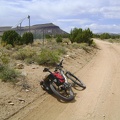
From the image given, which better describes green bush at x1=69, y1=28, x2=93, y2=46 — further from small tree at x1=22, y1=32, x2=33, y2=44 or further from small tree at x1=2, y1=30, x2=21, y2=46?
small tree at x1=2, y1=30, x2=21, y2=46

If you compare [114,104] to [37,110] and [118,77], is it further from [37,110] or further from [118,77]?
[118,77]

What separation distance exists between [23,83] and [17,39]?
19.3 metres

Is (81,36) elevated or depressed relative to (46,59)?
elevated

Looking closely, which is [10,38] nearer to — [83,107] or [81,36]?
[81,36]

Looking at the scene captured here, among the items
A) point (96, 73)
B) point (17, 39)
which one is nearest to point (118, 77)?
point (96, 73)

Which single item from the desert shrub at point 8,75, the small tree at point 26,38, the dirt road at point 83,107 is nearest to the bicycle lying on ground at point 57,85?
the dirt road at point 83,107

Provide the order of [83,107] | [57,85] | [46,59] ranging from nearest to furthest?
1. [83,107]
2. [57,85]
3. [46,59]

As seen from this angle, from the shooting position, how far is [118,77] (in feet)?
41.1

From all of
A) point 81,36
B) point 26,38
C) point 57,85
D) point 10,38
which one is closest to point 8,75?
point 57,85

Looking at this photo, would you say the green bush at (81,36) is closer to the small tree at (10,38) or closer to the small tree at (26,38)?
the small tree at (26,38)

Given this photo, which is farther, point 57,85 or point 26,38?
point 26,38

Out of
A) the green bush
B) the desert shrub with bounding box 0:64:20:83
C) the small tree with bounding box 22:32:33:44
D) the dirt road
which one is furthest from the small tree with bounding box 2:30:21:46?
the dirt road

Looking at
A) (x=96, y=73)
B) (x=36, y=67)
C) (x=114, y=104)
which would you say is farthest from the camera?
(x=96, y=73)

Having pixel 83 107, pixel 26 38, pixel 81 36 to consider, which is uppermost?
pixel 81 36
